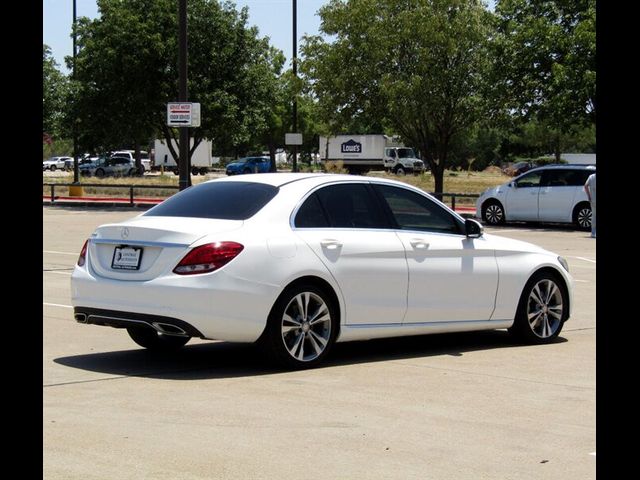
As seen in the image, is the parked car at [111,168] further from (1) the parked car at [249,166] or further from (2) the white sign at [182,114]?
(2) the white sign at [182,114]

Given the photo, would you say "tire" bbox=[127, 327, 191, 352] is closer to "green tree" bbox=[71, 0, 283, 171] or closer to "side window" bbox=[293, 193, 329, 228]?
"side window" bbox=[293, 193, 329, 228]

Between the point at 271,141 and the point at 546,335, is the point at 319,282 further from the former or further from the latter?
the point at 271,141

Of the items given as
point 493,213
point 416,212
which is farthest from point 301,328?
point 493,213

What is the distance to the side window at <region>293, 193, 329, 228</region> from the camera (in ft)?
28.6

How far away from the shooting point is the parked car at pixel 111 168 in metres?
79.2

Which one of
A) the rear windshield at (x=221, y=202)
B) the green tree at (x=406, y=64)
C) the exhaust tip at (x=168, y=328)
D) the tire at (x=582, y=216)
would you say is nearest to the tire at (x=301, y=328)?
the exhaust tip at (x=168, y=328)

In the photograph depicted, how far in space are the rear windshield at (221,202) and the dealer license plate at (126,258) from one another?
520 millimetres

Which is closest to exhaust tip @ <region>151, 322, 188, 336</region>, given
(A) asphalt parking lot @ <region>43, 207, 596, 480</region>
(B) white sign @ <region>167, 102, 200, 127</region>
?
(A) asphalt parking lot @ <region>43, 207, 596, 480</region>

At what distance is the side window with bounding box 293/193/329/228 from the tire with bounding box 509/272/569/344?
2235 millimetres

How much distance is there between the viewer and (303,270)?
8.38m

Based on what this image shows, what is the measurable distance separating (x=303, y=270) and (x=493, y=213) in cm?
2325

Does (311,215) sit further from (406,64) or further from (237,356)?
(406,64)
